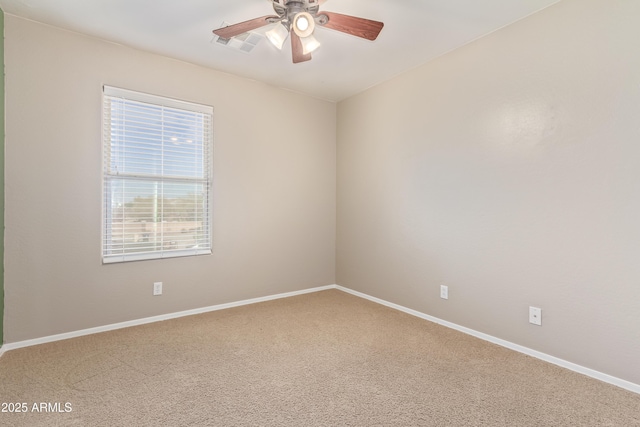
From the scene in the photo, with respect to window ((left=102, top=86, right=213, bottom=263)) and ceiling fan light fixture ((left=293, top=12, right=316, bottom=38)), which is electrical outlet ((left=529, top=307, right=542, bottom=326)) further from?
window ((left=102, top=86, right=213, bottom=263))

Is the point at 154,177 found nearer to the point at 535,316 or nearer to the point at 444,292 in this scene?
the point at 444,292

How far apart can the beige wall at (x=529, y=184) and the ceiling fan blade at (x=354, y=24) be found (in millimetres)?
1299

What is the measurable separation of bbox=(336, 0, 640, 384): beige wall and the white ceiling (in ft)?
0.76

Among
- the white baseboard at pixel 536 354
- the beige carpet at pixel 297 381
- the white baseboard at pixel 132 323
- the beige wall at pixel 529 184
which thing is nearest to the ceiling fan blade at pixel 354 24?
the beige wall at pixel 529 184

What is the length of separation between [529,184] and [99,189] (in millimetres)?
3584

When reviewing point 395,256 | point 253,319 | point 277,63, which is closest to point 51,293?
point 253,319

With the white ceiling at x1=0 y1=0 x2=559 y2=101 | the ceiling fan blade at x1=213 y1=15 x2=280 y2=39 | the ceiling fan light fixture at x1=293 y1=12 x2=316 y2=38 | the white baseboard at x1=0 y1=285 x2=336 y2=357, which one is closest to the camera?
the ceiling fan light fixture at x1=293 y1=12 x2=316 y2=38

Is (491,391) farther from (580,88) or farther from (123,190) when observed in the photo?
(123,190)

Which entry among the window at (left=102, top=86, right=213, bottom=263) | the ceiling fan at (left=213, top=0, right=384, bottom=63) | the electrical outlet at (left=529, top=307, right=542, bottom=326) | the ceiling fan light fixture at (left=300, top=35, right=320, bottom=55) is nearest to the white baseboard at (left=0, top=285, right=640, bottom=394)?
the electrical outlet at (left=529, top=307, right=542, bottom=326)

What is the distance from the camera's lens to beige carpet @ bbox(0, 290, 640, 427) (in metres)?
1.65

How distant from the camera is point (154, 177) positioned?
9.95 feet

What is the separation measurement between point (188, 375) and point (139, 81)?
2610mm

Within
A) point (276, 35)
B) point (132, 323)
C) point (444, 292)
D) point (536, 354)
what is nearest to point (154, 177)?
point (132, 323)

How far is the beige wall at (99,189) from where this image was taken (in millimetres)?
2461
